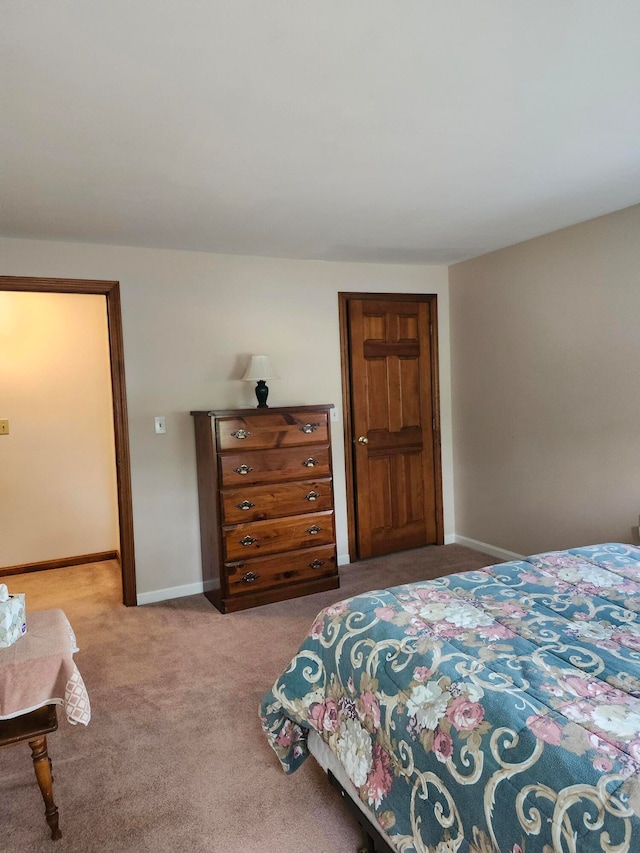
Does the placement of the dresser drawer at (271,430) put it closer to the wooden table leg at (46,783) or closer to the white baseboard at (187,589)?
the white baseboard at (187,589)

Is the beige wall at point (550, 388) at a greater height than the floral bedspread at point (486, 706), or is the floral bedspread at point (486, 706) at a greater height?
the beige wall at point (550, 388)

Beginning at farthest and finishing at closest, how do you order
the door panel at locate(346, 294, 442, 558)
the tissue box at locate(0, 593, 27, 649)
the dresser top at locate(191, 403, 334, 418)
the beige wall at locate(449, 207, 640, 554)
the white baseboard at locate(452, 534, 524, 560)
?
the door panel at locate(346, 294, 442, 558), the white baseboard at locate(452, 534, 524, 560), the dresser top at locate(191, 403, 334, 418), the beige wall at locate(449, 207, 640, 554), the tissue box at locate(0, 593, 27, 649)

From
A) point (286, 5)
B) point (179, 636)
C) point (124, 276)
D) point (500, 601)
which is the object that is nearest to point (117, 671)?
point (179, 636)

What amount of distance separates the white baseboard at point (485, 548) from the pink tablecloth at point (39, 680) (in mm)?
3204

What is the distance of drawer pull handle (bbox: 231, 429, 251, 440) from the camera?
11.2 feet

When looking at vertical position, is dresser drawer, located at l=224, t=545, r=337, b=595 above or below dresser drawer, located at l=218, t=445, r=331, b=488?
below

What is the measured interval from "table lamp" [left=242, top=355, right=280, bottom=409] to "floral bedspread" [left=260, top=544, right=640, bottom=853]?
202 cm

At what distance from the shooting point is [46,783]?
5.67ft

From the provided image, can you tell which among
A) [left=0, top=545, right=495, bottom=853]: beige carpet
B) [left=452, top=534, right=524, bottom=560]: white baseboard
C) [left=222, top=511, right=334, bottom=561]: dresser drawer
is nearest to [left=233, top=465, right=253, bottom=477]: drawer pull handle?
[left=222, top=511, right=334, bottom=561]: dresser drawer

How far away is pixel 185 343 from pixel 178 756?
2451 mm

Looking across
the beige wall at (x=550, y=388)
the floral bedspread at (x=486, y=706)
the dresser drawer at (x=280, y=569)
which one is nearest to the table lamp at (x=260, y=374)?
the dresser drawer at (x=280, y=569)

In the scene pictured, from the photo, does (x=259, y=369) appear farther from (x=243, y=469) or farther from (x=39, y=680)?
(x=39, y=680)

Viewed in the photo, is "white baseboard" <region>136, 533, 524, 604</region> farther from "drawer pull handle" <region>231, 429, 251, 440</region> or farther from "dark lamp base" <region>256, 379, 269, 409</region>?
"dark lamp base" <region>256, 379, 269, 409</region>

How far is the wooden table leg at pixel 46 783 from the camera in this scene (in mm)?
1709
